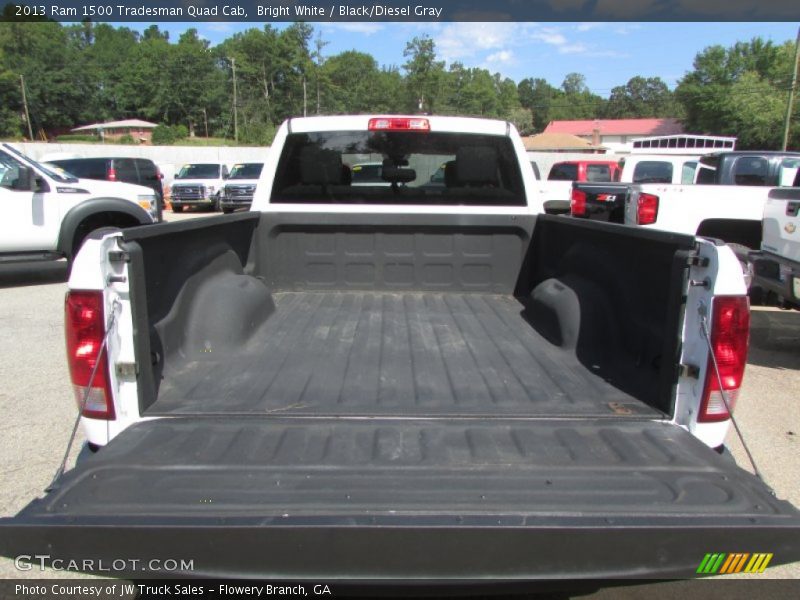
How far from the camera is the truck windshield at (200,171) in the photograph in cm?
2488

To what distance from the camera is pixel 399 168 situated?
14.6 feet

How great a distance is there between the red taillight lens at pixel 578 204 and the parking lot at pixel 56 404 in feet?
11.8

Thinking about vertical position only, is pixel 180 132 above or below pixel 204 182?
above

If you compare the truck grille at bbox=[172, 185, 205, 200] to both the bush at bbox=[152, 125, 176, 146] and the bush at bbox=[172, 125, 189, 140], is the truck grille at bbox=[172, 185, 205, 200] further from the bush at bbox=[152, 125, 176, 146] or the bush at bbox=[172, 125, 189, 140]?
the bush at bbox=[172, 125, 189, 140]

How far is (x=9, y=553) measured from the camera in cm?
159

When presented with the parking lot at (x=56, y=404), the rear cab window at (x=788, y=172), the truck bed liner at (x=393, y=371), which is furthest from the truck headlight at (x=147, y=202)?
the rear cab window at (x=788, y=172)

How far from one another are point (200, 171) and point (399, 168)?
22.7 m

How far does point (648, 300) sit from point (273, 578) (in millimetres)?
A: 1961

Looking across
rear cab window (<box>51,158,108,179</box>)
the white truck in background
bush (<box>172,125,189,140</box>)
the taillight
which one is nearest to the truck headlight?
the white truck in background

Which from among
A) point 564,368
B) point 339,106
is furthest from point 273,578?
point 339,106

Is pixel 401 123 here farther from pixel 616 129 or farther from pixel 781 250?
pixel 616 129

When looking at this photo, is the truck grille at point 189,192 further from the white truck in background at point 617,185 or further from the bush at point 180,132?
the bush at point 180,132

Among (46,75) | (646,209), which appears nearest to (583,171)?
(646,209)

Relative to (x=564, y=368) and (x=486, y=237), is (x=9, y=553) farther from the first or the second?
(x=486, y=237)
